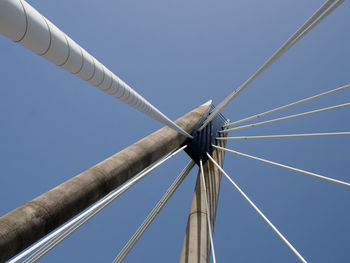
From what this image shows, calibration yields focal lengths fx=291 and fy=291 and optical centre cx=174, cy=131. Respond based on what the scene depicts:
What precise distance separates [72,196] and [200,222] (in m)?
8.25

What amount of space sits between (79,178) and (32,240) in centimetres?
198

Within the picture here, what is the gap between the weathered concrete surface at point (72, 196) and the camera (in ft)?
20.2

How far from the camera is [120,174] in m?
9.11

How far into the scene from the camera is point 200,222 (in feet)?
46.9

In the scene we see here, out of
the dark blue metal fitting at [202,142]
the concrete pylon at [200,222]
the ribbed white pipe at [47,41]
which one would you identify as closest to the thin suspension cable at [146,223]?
the dark blue metal fitting at [202,142]

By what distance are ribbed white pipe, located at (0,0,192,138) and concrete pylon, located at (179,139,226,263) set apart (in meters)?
9.89

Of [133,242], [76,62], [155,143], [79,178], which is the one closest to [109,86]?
[76,62]

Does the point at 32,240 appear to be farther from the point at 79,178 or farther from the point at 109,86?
the point at 109,86

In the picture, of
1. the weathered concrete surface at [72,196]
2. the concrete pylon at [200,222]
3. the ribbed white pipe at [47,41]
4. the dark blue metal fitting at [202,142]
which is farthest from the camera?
the dark blue metal fitting at [202,142]

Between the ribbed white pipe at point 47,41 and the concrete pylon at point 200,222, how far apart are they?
32.5 feet

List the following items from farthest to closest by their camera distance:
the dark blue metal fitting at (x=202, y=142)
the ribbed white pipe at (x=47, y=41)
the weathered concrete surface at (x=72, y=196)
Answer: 1. the dark blue metal fitting at (x=202, y=142)
2. the weathered concrete surface at (x=72, y=196)
3. the ribbed white pipe at (x=47, y=41)

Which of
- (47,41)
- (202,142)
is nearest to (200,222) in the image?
(202,142)

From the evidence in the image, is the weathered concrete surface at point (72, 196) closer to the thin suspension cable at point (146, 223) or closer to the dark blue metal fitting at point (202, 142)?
the thin suspension cable at point (146, 223)

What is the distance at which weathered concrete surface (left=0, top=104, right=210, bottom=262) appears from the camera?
→ 615 cm
